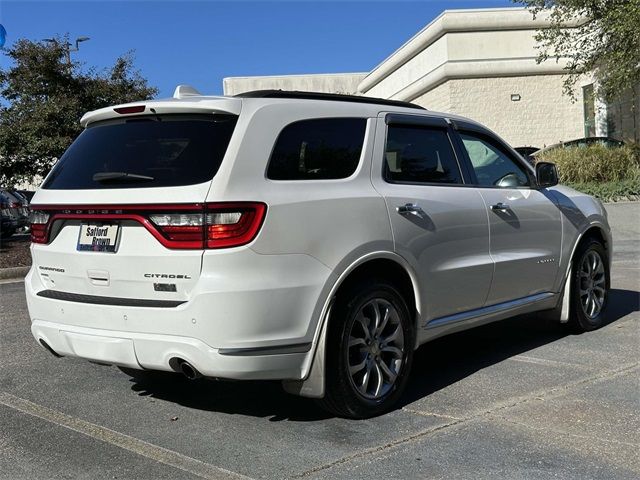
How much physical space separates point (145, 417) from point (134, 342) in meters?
0.74

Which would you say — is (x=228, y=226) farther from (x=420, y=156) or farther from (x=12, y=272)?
(x=12, y=272)

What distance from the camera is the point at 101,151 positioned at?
165 inches

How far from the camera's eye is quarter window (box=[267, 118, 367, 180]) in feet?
12.7

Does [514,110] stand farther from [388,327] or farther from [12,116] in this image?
[388,327]

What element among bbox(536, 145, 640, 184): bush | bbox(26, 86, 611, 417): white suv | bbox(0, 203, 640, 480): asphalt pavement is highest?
bbox(536, 145, 640, 184): bush

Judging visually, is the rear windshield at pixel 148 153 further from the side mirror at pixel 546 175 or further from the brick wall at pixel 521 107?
the brick wall at pixel 521 107

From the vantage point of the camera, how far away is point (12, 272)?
1097 cm

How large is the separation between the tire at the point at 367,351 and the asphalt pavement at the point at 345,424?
0.13 m

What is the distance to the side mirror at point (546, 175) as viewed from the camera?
570 centimetres

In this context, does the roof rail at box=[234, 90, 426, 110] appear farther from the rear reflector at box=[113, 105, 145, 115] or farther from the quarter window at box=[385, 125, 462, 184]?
the rear reflector at box=[113, 105, 145, 115]

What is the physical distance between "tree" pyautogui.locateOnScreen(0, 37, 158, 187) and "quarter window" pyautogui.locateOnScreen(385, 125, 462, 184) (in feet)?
38.3

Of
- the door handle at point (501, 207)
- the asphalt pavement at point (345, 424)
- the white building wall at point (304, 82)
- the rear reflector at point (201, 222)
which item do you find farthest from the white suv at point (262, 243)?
the white building wall at point (304, 82)

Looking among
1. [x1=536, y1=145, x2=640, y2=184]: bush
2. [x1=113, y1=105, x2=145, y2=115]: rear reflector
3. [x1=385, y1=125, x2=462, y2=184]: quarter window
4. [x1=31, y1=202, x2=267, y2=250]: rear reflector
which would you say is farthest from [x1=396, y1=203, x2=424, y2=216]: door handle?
[x1=536, y1=145, x2=640, y2=184]: bush

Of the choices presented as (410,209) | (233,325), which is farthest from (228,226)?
(410,209)
